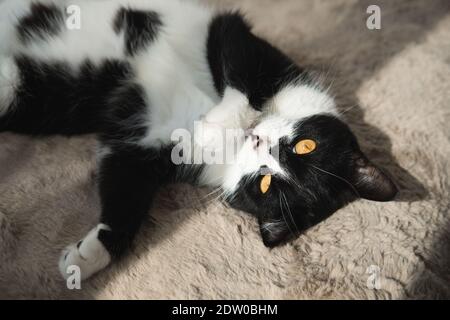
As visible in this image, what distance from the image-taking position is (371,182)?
3.70 feet

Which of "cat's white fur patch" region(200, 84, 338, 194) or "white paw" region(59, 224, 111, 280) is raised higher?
"cat's white fur patch" region(200, 84, 338, 194)

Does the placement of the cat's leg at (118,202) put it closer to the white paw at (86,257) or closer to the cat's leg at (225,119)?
the white paw at (86,257)

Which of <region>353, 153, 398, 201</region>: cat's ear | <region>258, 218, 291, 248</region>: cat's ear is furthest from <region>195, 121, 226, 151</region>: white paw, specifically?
<region>353, 153, 398, 201</region>: cat's ear

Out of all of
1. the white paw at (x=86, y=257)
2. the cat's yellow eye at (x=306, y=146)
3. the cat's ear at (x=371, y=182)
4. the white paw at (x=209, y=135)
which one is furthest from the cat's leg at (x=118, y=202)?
the cat's ear at (x=371, y=182)

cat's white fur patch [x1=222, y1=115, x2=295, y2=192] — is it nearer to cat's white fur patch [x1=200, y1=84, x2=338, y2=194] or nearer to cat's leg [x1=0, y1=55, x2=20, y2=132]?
cat's white fur patch [x1=200, y1=84, x2=338, y2=194]

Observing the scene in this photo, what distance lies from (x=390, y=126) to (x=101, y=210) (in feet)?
2.98

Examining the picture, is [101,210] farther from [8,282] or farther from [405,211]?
[405,211]

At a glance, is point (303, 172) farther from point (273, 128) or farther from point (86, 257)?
point (86, 257)

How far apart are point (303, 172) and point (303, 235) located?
173 mm

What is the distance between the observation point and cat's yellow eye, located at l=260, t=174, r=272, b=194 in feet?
3.94

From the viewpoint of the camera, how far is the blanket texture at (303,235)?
1038 millimetres

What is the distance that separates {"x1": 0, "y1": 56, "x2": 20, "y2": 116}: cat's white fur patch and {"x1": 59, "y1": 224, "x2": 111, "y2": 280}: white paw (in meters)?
0.49

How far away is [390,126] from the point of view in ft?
4.34

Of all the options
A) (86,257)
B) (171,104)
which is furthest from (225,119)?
(86,257)
